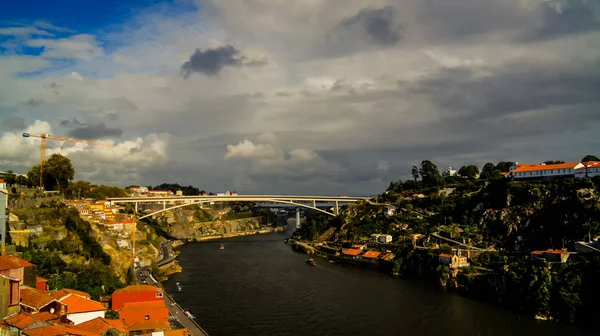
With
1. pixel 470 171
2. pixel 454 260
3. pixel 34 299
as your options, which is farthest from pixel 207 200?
pixel 34 299

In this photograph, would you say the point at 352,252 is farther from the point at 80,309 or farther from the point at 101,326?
the point at 101,326

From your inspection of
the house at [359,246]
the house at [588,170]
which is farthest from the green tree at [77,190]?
the house at [588,170]

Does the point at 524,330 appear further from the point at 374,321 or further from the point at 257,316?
the point at 257,316

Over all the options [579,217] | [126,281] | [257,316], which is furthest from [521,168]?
[126,281]

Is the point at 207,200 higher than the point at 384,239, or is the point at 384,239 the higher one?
the point at 207,200

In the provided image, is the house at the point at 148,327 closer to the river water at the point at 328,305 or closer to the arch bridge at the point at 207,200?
the river water at the point at 328,305
